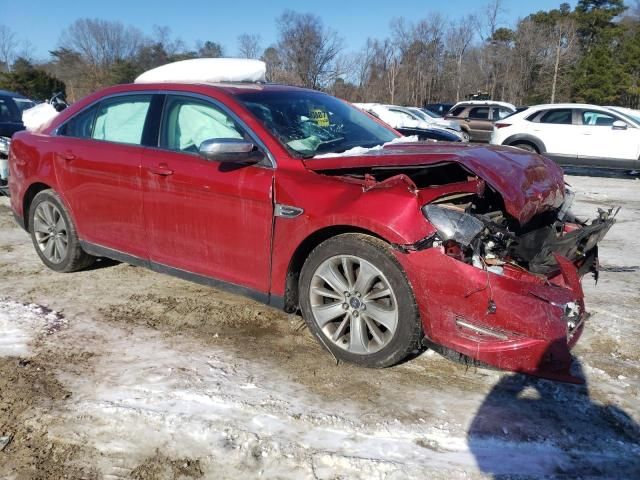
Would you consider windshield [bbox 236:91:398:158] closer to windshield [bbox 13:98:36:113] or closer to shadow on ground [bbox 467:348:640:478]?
shadow on ground [bbox 467:348:640:478]

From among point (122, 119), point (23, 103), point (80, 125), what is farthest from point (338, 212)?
point (23, 103)

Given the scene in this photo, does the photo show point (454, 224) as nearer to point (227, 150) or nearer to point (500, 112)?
point (227, 150)

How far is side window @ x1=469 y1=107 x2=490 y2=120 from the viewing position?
19625 mm

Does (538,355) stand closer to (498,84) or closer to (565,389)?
(565,389)

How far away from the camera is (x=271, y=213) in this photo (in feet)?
10.9

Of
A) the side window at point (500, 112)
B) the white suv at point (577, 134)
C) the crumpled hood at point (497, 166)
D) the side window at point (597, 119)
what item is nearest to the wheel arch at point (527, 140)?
the white suv at point (577, 134)

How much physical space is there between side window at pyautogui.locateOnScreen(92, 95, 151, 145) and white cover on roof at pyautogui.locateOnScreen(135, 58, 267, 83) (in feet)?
0.95

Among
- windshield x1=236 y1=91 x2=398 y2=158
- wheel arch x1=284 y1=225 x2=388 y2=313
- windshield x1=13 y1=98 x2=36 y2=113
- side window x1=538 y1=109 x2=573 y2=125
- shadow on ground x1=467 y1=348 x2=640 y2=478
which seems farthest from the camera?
side window x1=538 y1=109 x2=573 y2=125

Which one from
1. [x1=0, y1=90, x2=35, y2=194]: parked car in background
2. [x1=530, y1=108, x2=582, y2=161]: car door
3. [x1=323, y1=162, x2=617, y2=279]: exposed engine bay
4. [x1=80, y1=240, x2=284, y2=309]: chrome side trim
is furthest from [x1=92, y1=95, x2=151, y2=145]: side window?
[x1=530, y1=108, x2=582, y2=161]: car door

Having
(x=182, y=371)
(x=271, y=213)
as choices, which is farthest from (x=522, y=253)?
(x=182, y=371)

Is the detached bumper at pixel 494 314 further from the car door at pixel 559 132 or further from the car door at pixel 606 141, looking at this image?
the car door at pixel 559 132

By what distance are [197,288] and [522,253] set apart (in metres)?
2.60

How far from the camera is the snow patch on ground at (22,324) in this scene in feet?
11.1

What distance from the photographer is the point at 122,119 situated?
4.20 metres
